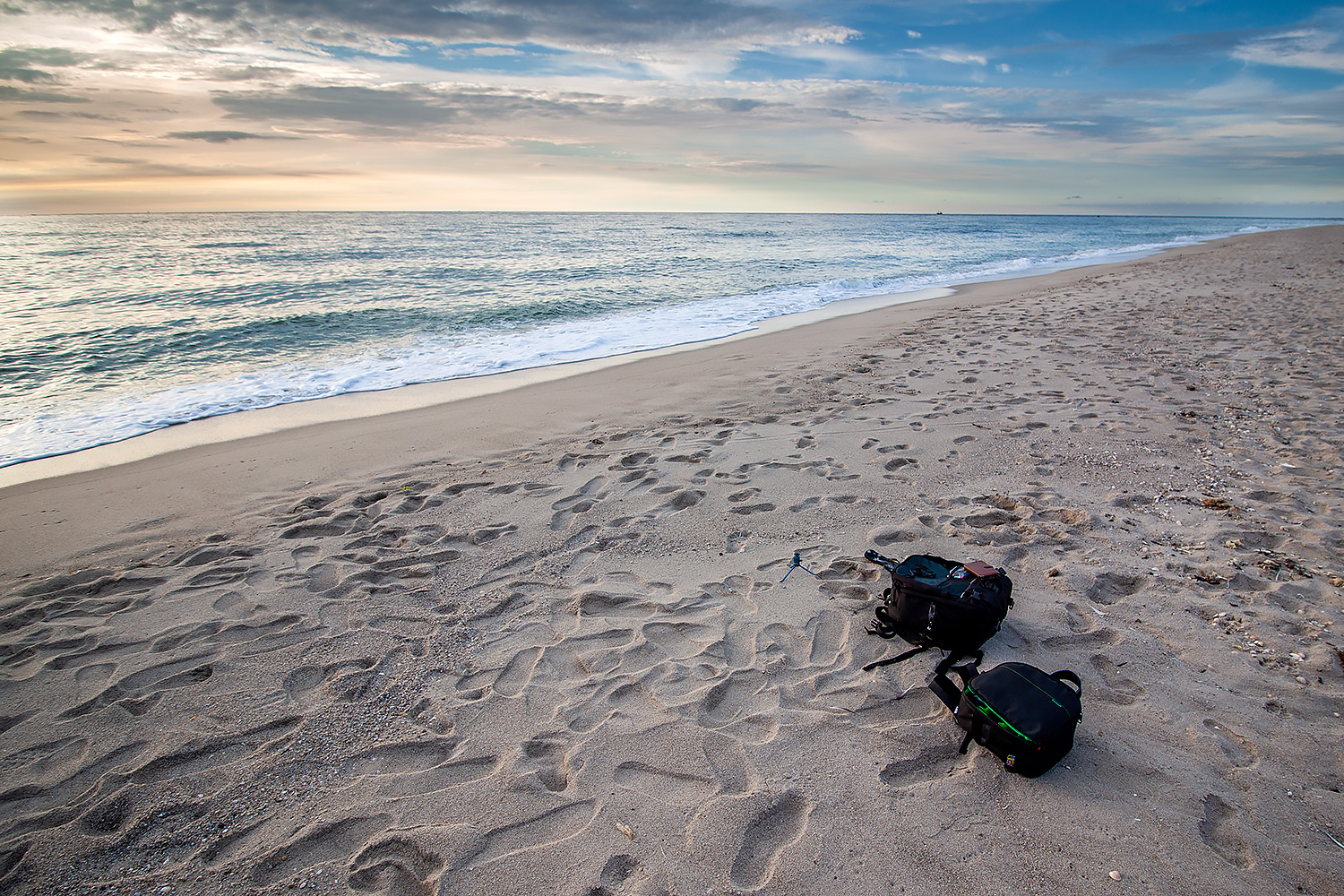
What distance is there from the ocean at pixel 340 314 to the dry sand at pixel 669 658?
3.19 metres

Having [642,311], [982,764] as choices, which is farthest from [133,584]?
[642,311]

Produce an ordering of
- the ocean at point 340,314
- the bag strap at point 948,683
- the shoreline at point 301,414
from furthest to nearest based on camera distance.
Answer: the ocean at point 340,314
the shoreline at point 301,414
the bag strap at point 948,683

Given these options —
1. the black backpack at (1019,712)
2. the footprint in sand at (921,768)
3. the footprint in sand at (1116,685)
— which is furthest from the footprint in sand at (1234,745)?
the footprint in sand at (921,768)

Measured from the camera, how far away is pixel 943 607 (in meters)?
2.92

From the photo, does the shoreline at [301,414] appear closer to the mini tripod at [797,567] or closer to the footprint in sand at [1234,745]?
the mini tripod at [797,567]

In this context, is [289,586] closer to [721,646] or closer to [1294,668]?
[721,646]

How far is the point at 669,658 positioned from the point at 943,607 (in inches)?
53.5

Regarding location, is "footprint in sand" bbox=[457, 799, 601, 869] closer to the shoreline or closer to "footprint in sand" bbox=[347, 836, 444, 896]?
"footprint in sand" bbox=[347, 836, 444, 896]

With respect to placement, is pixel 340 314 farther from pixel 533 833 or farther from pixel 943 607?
pixel 943 607

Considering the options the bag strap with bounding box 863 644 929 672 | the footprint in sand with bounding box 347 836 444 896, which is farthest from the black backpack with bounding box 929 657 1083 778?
the footprint in sand with bounding box 347 836 444 896

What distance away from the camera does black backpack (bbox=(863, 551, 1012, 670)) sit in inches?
115

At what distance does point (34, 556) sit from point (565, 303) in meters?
13.3

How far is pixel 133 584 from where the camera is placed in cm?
370

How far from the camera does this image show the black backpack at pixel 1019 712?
2248 millimetres
